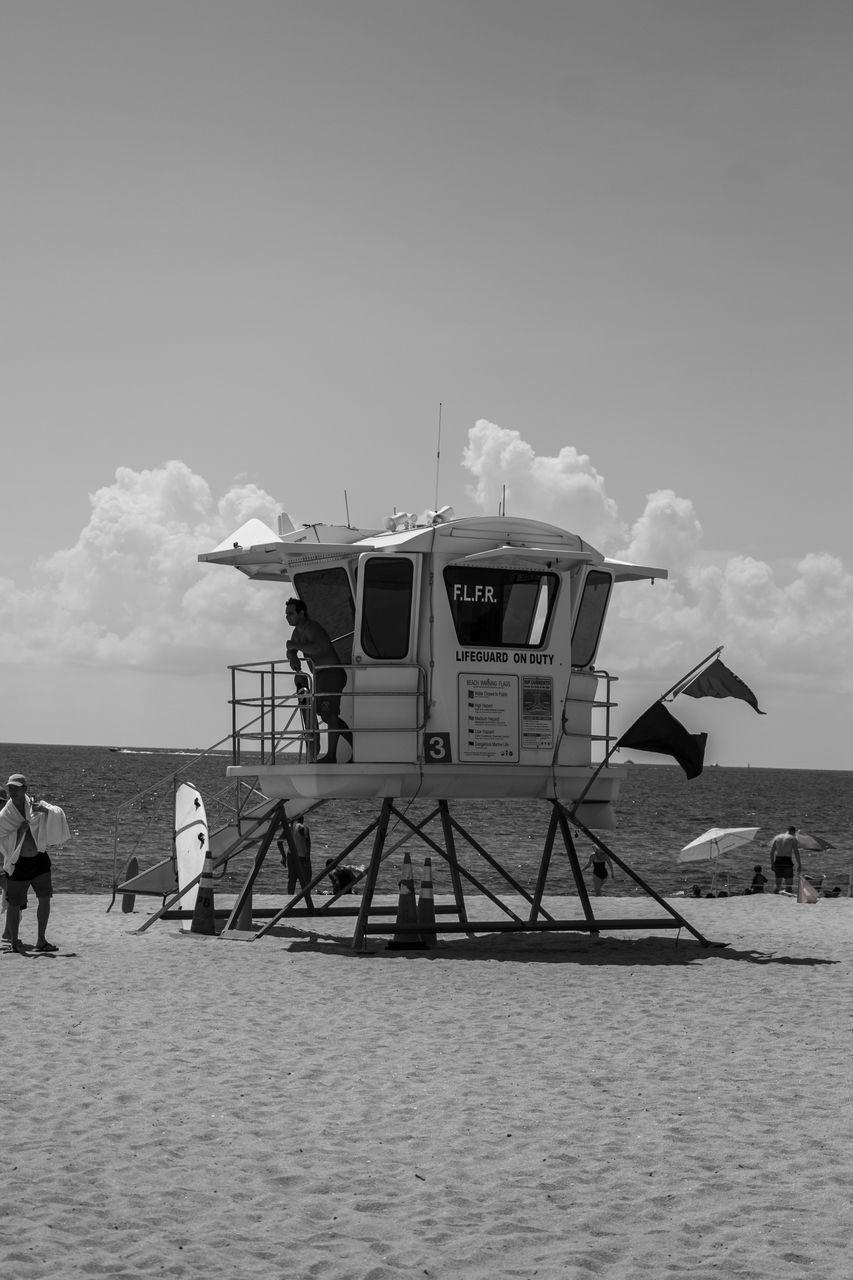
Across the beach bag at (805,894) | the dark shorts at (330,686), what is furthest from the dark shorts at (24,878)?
the beach bag at (805,894)

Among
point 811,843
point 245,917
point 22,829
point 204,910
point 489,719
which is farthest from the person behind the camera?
point 811,843

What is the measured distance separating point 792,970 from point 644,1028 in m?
4.62

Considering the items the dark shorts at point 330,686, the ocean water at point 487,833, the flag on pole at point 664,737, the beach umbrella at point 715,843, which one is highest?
the dark shorts at point 330,686

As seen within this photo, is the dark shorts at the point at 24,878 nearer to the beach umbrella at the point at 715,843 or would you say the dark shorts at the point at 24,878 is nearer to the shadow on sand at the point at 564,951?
the shadow on sand at the point at 564,951

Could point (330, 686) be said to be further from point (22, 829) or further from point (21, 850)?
point (21, 850)

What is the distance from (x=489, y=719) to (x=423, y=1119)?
927 cm

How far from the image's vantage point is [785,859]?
32844 mm

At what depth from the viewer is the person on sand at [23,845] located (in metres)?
17.3

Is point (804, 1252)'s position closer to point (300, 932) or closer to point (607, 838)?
point (300, 932)

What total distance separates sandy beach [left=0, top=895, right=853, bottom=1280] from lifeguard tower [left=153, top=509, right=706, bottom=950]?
254 centimetres

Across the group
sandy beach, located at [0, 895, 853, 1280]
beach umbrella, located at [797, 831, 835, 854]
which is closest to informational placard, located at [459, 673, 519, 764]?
sandy beach, located at [0, 895, 853, 1280]

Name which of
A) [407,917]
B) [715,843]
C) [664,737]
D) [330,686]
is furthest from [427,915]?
[715,843]

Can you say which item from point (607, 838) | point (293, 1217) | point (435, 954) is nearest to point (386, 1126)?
point (293, 1217)

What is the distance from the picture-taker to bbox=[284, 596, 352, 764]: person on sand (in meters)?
18.9
